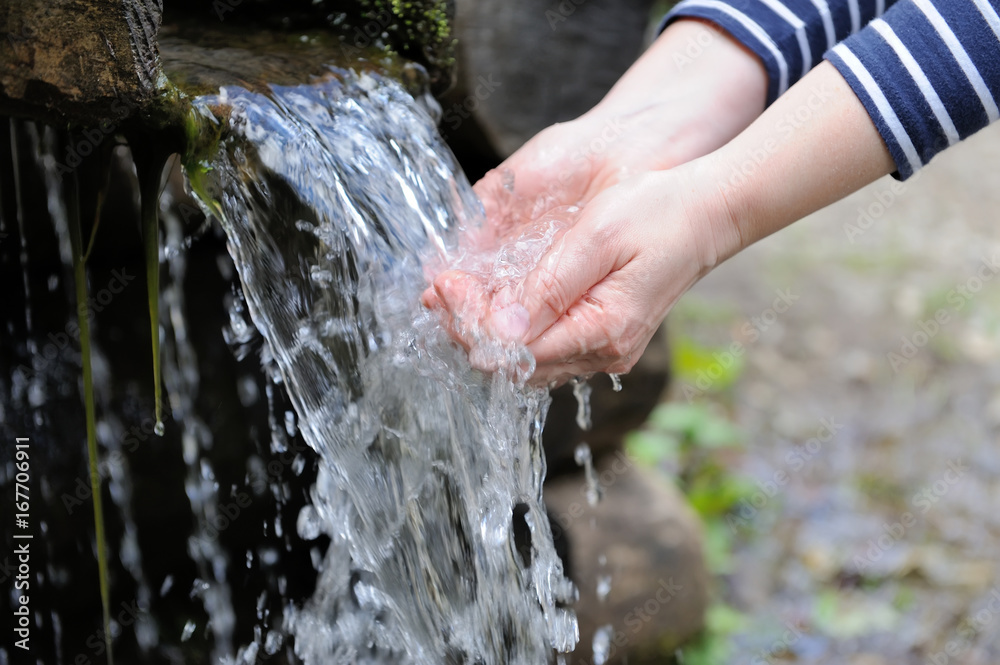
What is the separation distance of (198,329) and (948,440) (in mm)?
2780

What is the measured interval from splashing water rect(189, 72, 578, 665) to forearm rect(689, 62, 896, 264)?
30 centimetres

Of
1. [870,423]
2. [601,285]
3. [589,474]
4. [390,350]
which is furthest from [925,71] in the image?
[870,423]

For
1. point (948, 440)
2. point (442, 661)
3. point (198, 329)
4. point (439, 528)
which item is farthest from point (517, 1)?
point (948, 440)

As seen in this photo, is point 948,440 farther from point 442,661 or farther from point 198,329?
point 198,329

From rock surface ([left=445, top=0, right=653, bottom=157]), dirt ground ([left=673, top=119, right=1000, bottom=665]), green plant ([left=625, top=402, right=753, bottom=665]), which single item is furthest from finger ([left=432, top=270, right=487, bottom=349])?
dirt ground ([left=673, top=119, right=1000, bottom=665])

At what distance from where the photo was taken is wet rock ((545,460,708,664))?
90.6 inches

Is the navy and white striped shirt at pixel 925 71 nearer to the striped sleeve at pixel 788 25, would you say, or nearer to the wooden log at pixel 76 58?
the striped sleeve at pixel 788 25

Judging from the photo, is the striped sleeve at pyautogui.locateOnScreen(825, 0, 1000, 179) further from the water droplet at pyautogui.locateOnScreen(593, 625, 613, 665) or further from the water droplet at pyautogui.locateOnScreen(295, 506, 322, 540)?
the water droplet at pyautogui.locateOnScreen(593, 625, 613, 665)

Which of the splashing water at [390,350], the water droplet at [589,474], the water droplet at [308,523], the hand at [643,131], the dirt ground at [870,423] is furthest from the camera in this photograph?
the dirt ground at [870,423]

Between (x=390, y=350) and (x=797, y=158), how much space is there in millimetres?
707

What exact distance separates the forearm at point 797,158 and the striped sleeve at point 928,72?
0.08 feet

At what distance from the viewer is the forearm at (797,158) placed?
51.4 inches

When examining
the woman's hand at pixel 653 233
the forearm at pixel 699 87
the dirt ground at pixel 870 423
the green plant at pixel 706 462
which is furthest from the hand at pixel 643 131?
the dirt ground at pixel 870 423

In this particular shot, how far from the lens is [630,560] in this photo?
7.75 feet
